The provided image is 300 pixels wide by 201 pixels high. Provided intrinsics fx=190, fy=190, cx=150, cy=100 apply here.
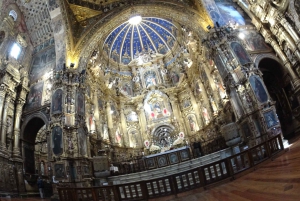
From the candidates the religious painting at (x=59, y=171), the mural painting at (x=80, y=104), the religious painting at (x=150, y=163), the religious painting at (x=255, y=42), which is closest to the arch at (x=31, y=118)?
the mural painting at (x=80, y=104)

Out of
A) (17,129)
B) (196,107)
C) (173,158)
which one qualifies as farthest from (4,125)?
(196,107)

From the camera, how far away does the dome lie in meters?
27.1

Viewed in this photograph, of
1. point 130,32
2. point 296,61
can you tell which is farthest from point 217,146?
point 130,32

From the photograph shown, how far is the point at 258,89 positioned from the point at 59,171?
14359 millimetres

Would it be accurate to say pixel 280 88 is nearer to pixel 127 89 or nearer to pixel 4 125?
pixel 127 89

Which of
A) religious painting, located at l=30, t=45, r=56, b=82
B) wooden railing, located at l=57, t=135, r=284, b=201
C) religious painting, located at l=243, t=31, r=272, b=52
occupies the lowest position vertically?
wooden railing, located at l=57, t=135, r=284, b=201

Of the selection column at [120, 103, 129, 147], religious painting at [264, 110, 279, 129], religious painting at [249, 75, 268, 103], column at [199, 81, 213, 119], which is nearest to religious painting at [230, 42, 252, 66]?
religious painting at [249, 75, 268, 103]

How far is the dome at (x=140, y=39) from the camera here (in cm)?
2711

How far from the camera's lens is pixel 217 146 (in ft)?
54.0

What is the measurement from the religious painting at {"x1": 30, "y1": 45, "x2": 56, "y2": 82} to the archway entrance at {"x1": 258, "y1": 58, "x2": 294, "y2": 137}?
20.0 m

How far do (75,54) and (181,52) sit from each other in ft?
47.0

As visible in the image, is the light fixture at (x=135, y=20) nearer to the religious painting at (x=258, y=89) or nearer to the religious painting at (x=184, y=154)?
the religious painting at (x=258, y=89)

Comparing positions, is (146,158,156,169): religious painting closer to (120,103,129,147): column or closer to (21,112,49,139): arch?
(120,103,129,147): column

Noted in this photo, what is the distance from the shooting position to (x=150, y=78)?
2942 centimetres
